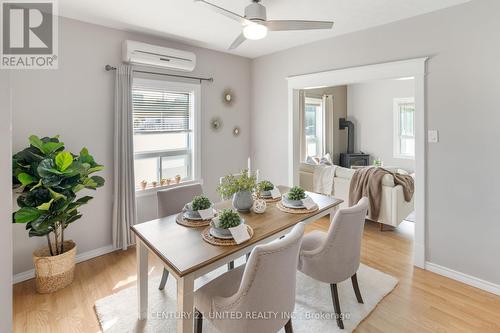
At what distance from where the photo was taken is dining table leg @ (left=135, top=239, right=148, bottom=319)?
192 centimetres

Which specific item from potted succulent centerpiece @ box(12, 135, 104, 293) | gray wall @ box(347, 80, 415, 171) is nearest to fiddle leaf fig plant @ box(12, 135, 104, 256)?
potted succulent centerpiece @ box(12, 135, 104, 293)

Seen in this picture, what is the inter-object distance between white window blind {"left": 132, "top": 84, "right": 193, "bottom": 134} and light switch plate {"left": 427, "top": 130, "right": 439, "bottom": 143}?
2.95 meters

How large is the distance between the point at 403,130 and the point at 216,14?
18.5 feet

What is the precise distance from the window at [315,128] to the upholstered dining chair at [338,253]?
4582 millimetres

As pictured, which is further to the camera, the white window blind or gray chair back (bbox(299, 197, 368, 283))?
the white window blind

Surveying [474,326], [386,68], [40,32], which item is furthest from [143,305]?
[386,68]

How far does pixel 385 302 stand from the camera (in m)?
2.23

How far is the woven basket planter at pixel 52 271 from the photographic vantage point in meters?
2.37

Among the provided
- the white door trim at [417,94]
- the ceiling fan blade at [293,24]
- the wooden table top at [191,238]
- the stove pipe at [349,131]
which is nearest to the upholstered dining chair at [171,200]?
the wooden table top at [191,238]

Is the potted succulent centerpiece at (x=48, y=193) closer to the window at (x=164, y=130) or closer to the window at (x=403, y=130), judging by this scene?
the window at (x=164, y=130)

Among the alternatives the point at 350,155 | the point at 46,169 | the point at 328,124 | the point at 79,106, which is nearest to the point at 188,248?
the point at 46,169

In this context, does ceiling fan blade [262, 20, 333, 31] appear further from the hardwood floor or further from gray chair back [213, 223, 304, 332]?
the hardwood floor

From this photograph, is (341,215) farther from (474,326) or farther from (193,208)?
(474,326)

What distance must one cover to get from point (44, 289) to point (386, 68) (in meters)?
4.03
